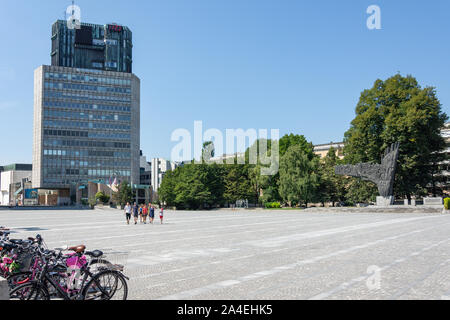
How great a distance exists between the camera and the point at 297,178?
6588cm

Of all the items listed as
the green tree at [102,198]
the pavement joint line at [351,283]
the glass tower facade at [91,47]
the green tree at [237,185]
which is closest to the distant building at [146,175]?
the glass tower facade at [91,47]

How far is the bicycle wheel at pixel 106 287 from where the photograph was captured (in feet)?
20.8

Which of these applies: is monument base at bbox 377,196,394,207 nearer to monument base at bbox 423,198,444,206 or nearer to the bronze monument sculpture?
the bronze monument sculpture

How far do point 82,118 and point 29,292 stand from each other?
12531 cm

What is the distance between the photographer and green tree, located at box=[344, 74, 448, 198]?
2067 inches

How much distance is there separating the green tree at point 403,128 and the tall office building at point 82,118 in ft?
284

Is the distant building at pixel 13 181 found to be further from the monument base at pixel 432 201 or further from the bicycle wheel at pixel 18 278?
the bicycle wheel at pixel 18 278

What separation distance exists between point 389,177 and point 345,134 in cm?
1480

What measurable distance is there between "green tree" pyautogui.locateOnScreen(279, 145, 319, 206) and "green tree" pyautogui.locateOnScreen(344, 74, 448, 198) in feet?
29.3

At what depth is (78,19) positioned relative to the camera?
14062 centimetres

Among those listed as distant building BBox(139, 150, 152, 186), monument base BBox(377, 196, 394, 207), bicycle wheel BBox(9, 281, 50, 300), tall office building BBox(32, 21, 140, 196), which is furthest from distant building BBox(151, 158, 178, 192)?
bicycle wheel BBox(9, 281, 50, 300)

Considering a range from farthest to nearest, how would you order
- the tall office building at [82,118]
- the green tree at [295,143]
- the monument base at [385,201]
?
the tall office building at [82,118]
the green tree at [295,143]
the monument base at [385,201]
